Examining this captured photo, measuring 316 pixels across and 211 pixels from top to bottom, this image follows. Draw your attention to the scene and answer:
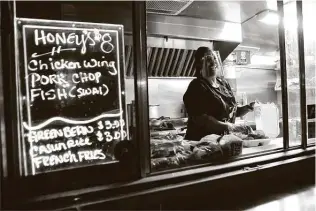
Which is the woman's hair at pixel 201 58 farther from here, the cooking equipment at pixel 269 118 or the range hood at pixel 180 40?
the range hood at pixel 180 40

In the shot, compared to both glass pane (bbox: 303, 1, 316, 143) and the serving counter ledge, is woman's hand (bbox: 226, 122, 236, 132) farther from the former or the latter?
glass pane (bbox: 303, 1, 316, 143)

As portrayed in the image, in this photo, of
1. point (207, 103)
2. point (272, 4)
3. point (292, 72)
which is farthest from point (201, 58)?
point (272, 4)

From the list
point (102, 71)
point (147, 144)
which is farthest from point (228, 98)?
point (102, 71)

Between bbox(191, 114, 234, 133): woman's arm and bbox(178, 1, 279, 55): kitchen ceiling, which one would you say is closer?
bbox(191, 114, 234, 133): woman's arm

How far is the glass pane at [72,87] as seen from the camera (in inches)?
105

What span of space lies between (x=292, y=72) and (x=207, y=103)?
147cm

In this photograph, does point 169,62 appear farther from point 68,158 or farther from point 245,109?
point 68,158

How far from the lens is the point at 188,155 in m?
3.58

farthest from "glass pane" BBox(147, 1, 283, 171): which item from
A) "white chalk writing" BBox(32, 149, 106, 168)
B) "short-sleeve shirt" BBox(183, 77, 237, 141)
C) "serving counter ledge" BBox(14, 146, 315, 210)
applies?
"white chalk writing" BBox(32, 149, 106, 168)

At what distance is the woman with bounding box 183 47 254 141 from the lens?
3.86m

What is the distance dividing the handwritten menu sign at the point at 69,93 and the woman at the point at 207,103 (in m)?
1.13

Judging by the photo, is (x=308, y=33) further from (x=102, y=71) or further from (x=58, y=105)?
(x=58, y=105)

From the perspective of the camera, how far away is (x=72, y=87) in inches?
113

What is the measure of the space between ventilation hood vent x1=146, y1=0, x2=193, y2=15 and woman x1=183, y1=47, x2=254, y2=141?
4.01 feet
